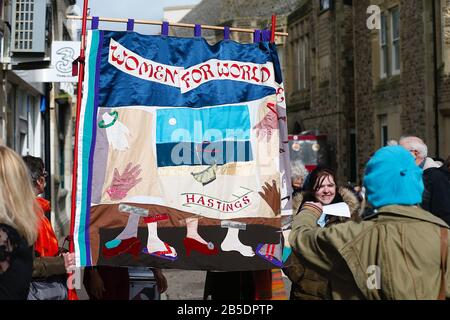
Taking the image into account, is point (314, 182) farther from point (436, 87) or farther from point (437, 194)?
point (436, 87)

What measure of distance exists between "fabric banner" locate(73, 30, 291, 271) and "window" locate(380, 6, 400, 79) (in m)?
17.7

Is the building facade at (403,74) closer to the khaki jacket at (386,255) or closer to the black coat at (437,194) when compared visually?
the black coat at (437,194)

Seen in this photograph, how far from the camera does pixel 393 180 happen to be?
11.5ft

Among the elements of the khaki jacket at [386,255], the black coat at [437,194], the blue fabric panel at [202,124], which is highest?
the blue fabric panel at [202,124]

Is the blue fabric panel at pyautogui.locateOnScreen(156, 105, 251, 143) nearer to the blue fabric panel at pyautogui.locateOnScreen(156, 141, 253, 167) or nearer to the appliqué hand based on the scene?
the blue fabric panel at pyautogui.locateOnScreen(156, 141, 253, 167)

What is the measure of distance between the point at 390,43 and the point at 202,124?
60.6ft

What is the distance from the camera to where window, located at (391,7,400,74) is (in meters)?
22.7

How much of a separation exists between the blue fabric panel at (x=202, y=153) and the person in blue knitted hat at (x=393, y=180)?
2239 millimetres

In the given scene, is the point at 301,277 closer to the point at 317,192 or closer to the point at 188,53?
the point at 317,192

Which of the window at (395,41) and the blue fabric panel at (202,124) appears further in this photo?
the window at (395,41)

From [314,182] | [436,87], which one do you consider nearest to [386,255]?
[314,182]

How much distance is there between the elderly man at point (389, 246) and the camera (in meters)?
3.37

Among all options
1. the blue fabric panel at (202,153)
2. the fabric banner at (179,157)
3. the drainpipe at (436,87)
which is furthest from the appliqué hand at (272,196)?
the drainpipe at (436,87)

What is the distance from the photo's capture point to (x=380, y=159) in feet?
11.6
